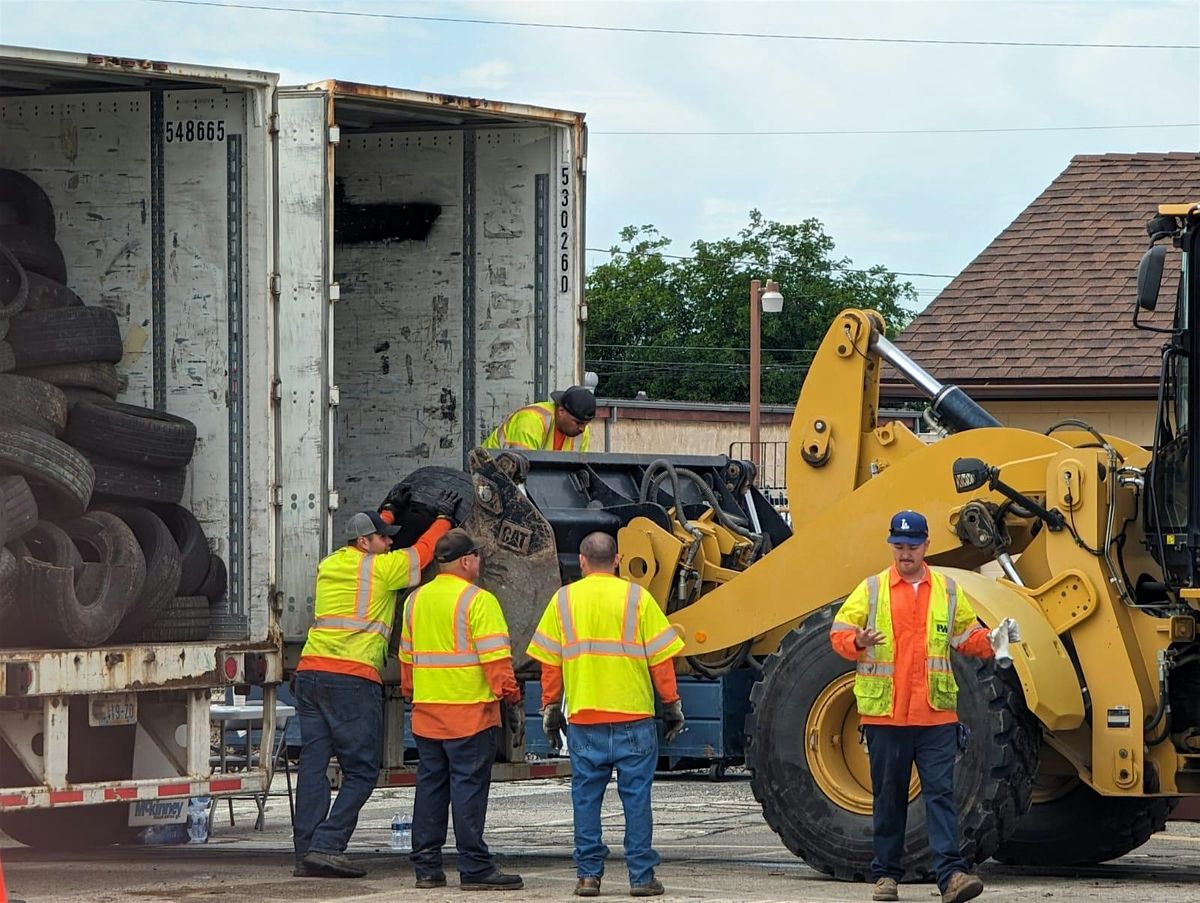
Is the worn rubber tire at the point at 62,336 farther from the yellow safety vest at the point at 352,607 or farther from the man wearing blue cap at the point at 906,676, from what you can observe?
the man wearing blue cap at the point at 906,676

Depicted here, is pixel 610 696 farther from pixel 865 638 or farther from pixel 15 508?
pixel 15 508

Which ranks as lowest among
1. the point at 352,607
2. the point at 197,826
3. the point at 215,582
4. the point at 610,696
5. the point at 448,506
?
the point at 197,826

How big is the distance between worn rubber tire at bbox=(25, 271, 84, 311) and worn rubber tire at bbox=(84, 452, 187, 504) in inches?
30.0

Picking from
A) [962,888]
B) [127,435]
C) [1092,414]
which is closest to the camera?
[962,888]

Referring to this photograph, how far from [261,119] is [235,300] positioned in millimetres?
870

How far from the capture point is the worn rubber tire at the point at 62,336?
406 inches

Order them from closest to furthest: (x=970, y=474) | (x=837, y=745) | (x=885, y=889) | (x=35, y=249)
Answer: (x=885, y=889) → (x=970, y=474) → (x=837, y=745) → (x=35, y=249)

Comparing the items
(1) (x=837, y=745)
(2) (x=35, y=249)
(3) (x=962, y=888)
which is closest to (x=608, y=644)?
(1) (x=837, y=745)

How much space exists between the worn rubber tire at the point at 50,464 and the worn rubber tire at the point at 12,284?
2.14 ft

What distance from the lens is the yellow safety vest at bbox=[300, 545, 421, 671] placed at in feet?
33.3

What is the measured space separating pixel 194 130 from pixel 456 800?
11.4 ft

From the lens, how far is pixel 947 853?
8.71 meters

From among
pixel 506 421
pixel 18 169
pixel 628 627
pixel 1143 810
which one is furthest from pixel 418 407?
pixel 1143 810

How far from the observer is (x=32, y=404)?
10133 millimetres
